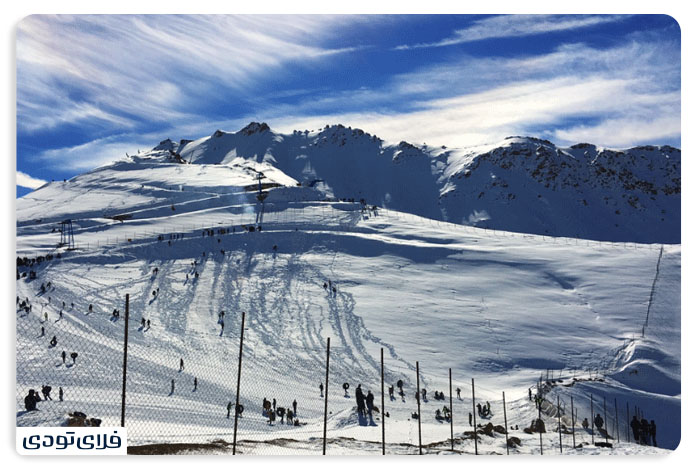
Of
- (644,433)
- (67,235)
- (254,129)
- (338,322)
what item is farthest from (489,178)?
(644,433)

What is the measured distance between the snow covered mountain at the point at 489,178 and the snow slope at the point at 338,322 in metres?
78.3

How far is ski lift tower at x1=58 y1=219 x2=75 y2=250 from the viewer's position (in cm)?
4417

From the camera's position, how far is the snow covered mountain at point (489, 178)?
404 ft

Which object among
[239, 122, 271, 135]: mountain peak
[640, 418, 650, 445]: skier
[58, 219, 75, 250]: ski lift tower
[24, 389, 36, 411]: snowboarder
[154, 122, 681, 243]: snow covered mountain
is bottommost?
[640, 418, 650, 445]: skier

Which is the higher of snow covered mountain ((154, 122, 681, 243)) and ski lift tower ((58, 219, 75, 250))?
snow covered mountain ((154, 122, 681, 243))

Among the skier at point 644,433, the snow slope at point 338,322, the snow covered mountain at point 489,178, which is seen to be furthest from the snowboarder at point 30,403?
the snow covered mountain at point 489,178

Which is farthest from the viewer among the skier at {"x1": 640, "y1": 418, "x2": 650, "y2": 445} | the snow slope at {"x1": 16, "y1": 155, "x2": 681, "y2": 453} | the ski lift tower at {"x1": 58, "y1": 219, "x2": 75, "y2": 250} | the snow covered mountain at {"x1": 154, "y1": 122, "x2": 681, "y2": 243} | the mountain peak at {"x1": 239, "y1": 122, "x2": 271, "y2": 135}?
the mountain peak at {"x1": 239, "y1": 122, "x2": 271, "y2": 135}

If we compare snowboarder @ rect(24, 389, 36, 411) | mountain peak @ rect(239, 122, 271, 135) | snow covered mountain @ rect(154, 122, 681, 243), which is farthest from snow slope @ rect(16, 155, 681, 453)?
mountain peak @ rect(239, 122, 271, 135)

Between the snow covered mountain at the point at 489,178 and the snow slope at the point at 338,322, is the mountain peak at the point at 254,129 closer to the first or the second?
the snow covered mountain at the point at 489,178

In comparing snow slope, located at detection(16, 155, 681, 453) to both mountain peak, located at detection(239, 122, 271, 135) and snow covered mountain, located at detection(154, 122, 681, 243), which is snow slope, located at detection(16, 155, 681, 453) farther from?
mountain peak, located at detection(239, 122, 271, 135)

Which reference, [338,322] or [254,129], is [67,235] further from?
[254,129]

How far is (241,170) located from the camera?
87.2 metres

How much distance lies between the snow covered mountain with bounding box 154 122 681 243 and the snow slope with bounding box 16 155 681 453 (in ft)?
257
